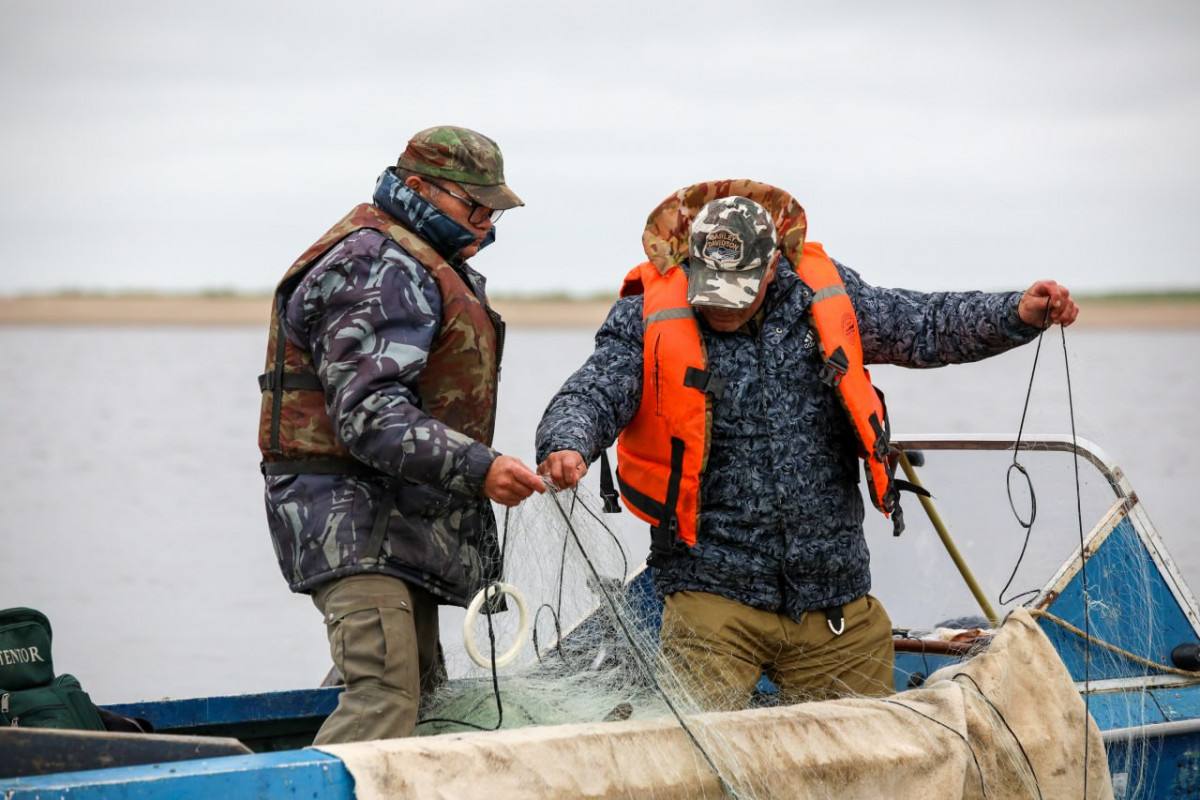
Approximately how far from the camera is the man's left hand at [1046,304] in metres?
3.78

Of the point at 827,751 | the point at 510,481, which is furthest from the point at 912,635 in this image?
the point at 510,481

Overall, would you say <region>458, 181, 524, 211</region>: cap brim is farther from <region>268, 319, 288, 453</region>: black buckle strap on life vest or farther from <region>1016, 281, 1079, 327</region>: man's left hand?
<region>1016, 281, 1079, 327</region>: man's left hand

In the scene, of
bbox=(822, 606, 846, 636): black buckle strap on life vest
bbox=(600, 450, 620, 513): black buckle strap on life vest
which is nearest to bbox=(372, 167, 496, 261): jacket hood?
bbox=(600, 450, 620, 513): black buckle strap on life vest

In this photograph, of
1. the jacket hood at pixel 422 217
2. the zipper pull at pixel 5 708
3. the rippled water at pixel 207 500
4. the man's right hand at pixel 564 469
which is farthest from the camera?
the rippled water at pixel 207 500

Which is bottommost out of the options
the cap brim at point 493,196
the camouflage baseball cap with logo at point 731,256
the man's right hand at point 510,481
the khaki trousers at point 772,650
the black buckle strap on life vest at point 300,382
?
the khaki trousers at point 772,650

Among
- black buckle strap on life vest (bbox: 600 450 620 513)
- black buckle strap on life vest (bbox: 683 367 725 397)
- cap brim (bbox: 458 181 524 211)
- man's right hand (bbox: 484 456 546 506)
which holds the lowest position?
black buckle strap on life vest (bbox: 600 450 620 513)

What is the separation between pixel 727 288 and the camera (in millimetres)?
3648

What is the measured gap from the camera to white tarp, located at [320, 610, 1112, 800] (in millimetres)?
2924

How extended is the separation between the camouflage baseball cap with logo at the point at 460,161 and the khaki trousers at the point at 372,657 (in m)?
0.93

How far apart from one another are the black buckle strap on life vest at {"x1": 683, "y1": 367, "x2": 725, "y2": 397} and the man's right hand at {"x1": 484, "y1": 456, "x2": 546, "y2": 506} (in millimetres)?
622

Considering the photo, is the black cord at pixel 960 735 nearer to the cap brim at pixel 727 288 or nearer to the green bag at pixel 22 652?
the cap brim at pixel 727 288

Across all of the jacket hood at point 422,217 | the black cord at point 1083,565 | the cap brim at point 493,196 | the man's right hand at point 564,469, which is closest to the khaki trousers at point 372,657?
the man's right hand at point 564,469

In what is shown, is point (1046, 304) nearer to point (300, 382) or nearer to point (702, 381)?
point (702, 381)

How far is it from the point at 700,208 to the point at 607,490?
79 cm
